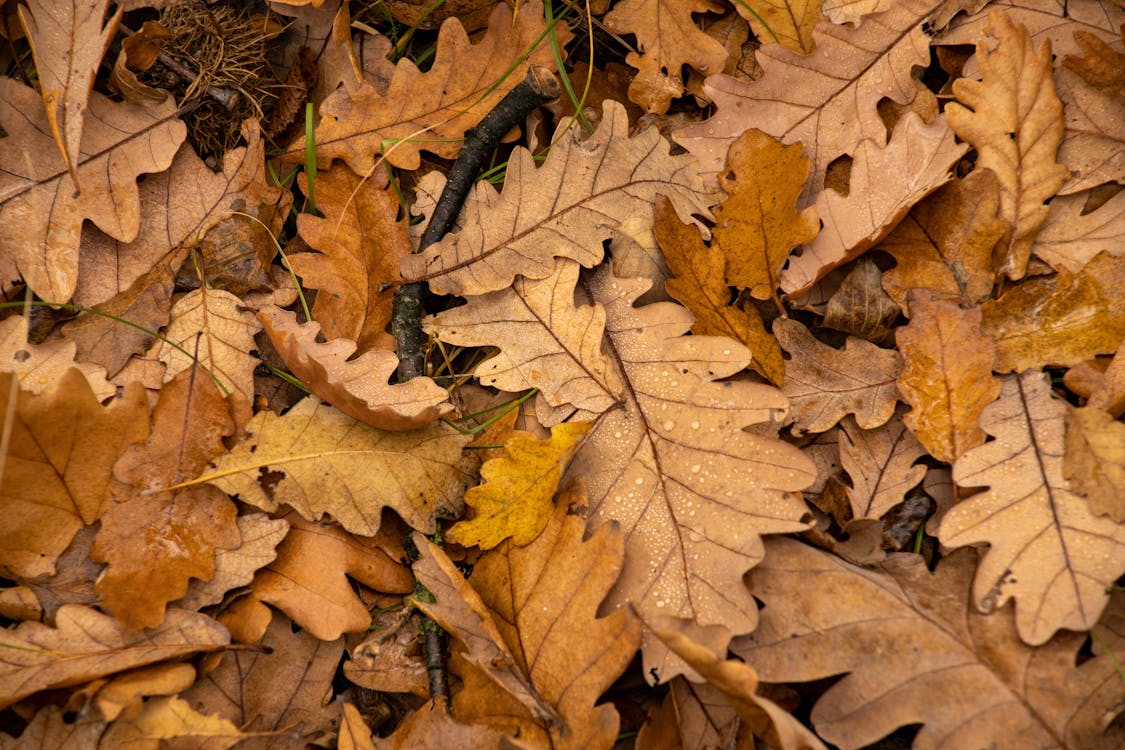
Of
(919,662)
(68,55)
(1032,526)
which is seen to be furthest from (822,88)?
(68,55)

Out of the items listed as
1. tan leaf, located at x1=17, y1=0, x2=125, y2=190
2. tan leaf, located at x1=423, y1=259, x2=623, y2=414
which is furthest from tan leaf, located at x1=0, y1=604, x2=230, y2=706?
tan leaf, located at x1=17, y1=0, x2=125, y2=190

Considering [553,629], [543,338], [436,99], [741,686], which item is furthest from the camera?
[436,99]

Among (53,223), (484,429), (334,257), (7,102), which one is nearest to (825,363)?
(484,429)

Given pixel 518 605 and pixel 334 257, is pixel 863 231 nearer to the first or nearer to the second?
pixel 518 605

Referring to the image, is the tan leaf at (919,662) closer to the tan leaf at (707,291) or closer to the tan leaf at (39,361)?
the tan leaf at (707,291)

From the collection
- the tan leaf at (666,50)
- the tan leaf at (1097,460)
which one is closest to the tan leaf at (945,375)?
the tan leaf at (1097,460)

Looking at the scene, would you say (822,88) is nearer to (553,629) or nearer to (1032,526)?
(1032,526)
